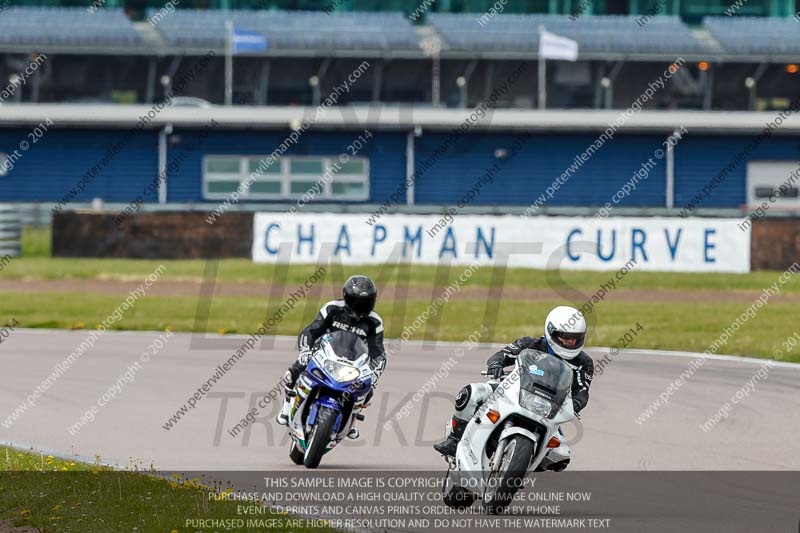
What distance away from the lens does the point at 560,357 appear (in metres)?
8.75

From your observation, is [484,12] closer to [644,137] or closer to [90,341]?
[644,137]

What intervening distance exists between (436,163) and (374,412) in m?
33.9

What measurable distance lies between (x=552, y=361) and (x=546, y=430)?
432 mm

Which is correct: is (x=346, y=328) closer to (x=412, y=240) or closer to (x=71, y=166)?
(x=412, y=240)

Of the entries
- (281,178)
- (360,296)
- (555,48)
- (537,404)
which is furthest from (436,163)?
(537,404)

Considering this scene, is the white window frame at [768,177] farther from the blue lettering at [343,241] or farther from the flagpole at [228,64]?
the blue lettering at [343,241]

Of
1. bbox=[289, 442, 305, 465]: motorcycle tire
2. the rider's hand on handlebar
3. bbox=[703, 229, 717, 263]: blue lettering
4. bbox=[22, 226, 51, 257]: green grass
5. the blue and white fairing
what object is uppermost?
the rider's hand on handlebar

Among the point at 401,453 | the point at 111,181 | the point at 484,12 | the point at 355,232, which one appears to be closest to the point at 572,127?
the point at 484,12

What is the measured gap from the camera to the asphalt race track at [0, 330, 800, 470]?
431 inches

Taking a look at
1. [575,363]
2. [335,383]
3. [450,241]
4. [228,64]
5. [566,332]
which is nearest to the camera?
[566,332]

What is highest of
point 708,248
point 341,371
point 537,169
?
point 341,371

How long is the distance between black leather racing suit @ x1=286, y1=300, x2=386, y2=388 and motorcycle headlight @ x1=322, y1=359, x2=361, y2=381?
0.33m

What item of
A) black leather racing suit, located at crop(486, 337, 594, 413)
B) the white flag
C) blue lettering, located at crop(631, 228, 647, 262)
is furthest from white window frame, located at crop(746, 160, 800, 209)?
black leather racing suit, located at crop(486, 337, 594, 413)

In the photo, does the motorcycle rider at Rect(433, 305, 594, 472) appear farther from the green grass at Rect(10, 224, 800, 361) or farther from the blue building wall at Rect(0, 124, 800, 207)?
the blue building wall at Rect(0, 124, 800, 207)
